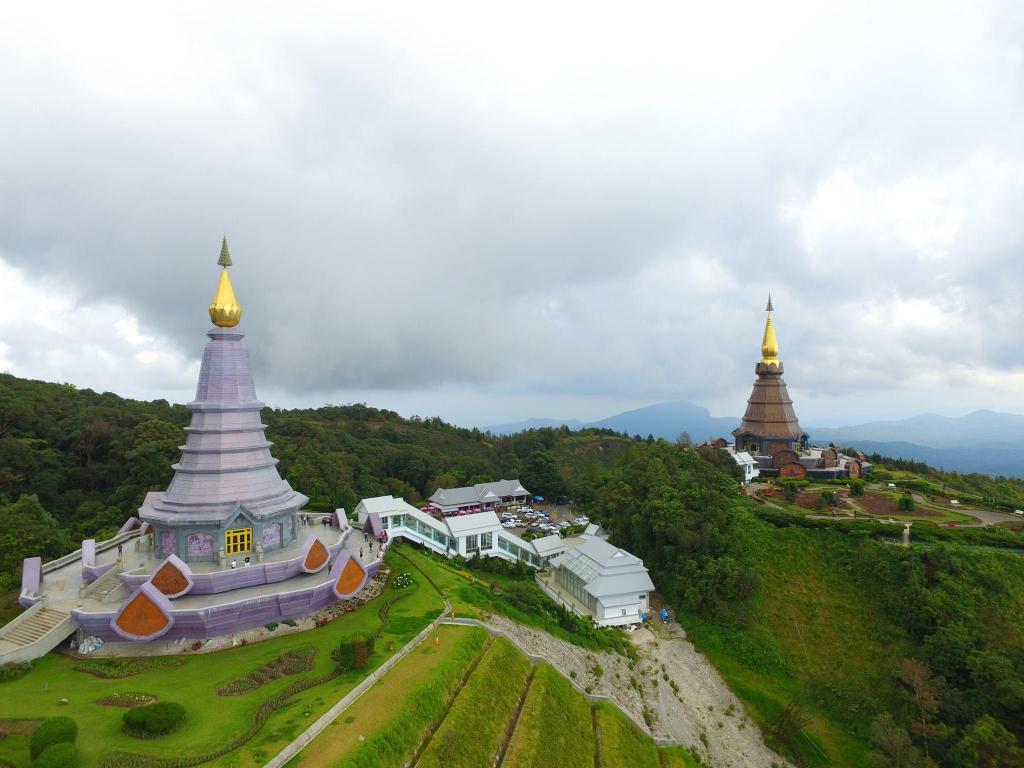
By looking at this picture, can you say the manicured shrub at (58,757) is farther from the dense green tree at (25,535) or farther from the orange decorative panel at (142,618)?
the dense green tree at (25,535)

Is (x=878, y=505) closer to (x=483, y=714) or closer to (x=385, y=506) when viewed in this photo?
(x=483, y=714)

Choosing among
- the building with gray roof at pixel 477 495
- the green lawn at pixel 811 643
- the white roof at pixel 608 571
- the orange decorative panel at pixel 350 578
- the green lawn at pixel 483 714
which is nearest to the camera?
the green lawn at pixel 483 714

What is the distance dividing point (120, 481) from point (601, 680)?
43499 millimetres

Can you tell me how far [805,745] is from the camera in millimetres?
22281

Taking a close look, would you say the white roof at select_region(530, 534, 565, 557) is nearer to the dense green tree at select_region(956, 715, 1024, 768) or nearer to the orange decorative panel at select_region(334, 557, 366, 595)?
the orange decorative panel at select_region(334, 557, 366, 595)

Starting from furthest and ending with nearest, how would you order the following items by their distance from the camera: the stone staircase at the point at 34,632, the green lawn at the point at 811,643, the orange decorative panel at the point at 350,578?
the green lawn at the point at 811,643
the orange decorative panel at the point at 350,578
the stone staircase at the point at 34,632

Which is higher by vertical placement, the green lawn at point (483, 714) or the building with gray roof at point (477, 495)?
the building with gray roof at point (477, 495)

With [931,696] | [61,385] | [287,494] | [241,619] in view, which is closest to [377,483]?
[287,494]

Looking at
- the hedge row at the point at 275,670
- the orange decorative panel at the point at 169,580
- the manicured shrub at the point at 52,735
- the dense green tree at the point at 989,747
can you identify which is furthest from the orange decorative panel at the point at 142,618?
the dense green tree at the point at 989,747

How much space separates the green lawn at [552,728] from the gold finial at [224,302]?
69.8 feet

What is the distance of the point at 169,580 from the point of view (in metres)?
20.4

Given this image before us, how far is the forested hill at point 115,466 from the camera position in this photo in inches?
1413

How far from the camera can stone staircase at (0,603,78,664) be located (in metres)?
18.1

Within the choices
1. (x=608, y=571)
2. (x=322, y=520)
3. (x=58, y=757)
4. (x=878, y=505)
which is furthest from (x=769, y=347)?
(x=58, y=757)
